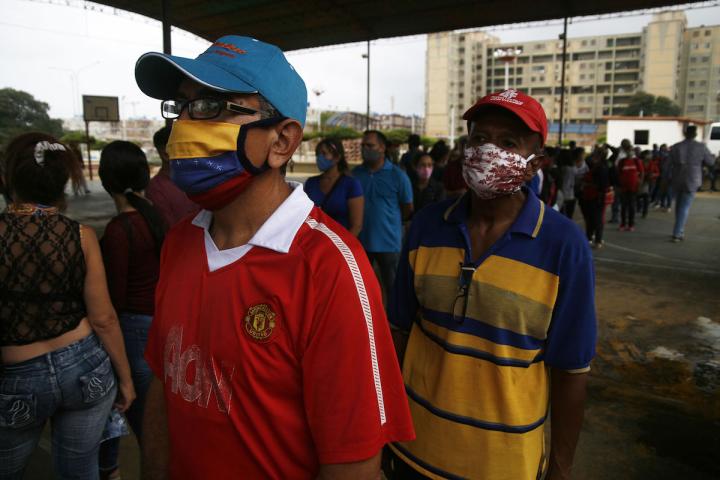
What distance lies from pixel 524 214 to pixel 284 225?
2.77 feet

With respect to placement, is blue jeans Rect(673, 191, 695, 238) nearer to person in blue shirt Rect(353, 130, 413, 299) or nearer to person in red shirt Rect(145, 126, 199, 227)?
person in blue shirt Rect(353, 130, 413, 299)

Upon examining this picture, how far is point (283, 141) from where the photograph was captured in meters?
1.28

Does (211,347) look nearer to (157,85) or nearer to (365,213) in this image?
(157,85)

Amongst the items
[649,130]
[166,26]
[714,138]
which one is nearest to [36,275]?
[166,26]

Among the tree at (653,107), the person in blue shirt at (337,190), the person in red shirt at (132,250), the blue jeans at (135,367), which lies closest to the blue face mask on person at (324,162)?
the person in blue shirt at (337,190)

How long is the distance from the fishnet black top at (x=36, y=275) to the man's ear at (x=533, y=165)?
5.73 ft

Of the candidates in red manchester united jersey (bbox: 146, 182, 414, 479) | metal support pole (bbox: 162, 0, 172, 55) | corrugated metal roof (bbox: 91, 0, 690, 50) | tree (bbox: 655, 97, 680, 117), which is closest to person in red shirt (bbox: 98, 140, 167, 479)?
red manchester united jersey (bbox: 146, 182, 414, 479)

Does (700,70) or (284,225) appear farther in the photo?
(700,70)

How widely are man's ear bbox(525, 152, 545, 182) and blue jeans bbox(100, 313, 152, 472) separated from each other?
6.37 feet

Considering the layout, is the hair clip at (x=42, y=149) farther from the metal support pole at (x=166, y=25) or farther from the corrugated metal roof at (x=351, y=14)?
the corrugated metal roof at (x=351, y=14)

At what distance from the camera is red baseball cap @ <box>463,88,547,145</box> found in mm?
1650

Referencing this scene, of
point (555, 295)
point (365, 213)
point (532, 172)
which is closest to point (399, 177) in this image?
point (365, 213)

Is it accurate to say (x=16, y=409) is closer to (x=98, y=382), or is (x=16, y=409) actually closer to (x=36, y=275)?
(x=98, y=382)

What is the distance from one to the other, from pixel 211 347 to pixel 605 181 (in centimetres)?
900
